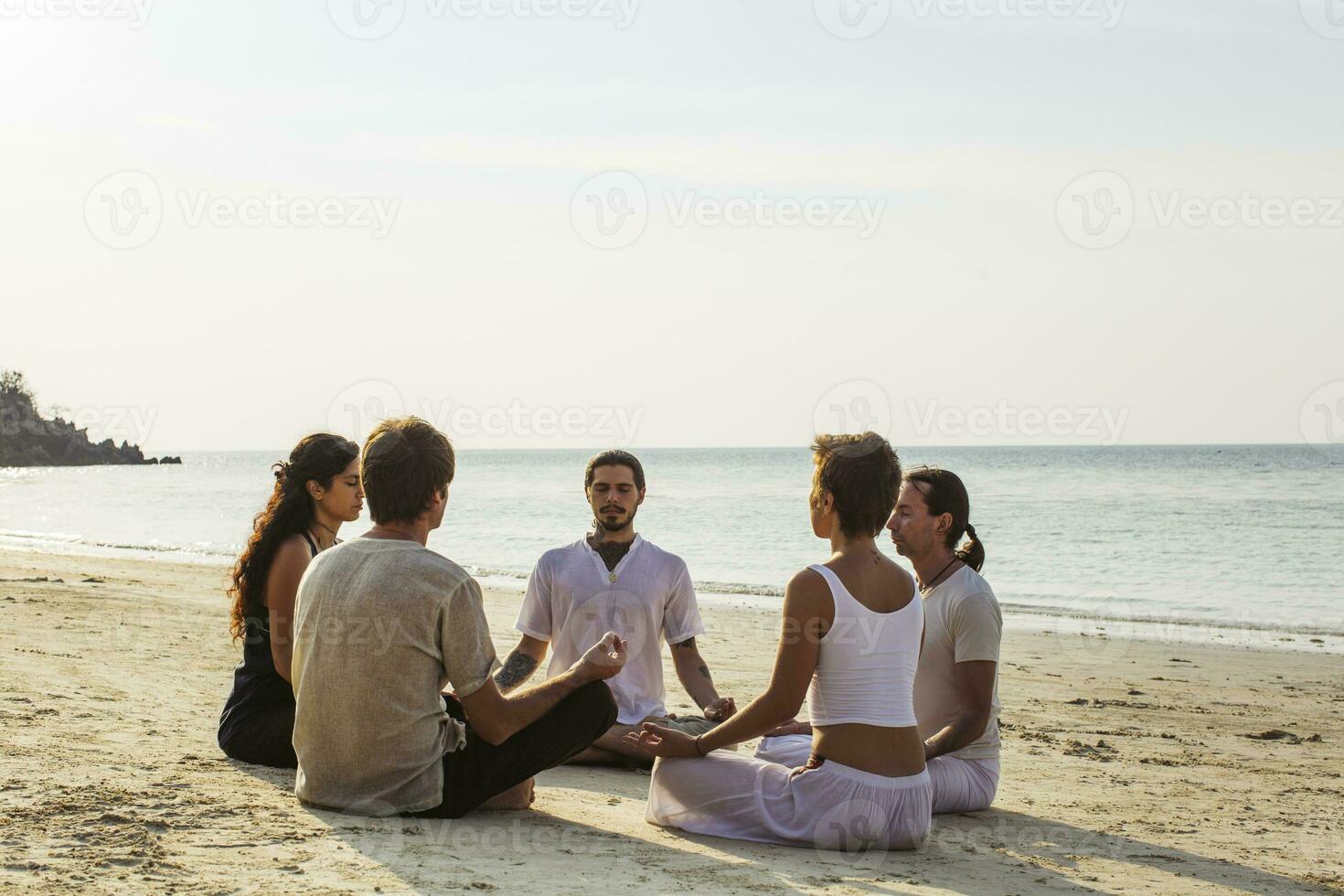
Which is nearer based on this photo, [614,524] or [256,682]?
[256,682]

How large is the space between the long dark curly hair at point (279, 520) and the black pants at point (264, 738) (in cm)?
40

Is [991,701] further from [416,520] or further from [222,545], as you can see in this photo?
[222,545]

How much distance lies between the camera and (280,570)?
539 centimetres

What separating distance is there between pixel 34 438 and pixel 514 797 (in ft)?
371

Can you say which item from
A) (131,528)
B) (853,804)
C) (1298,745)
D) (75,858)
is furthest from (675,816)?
(131,528)

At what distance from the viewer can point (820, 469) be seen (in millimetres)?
4633

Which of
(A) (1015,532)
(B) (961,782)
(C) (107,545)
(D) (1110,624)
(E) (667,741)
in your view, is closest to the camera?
(E) (667,741)

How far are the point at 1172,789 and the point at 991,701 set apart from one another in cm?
189

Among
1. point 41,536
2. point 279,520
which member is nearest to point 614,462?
point 279,520

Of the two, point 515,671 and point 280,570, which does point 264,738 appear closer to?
point 280,570

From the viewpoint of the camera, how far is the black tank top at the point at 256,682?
17.9 feet

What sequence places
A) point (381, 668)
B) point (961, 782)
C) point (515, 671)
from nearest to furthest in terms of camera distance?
point (381, 668)
point (961, 782)
point (515, 671)

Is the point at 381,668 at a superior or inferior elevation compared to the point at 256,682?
superior

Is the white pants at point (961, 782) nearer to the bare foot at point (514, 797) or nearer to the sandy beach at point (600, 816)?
the sandy beach at point (600, 816)
